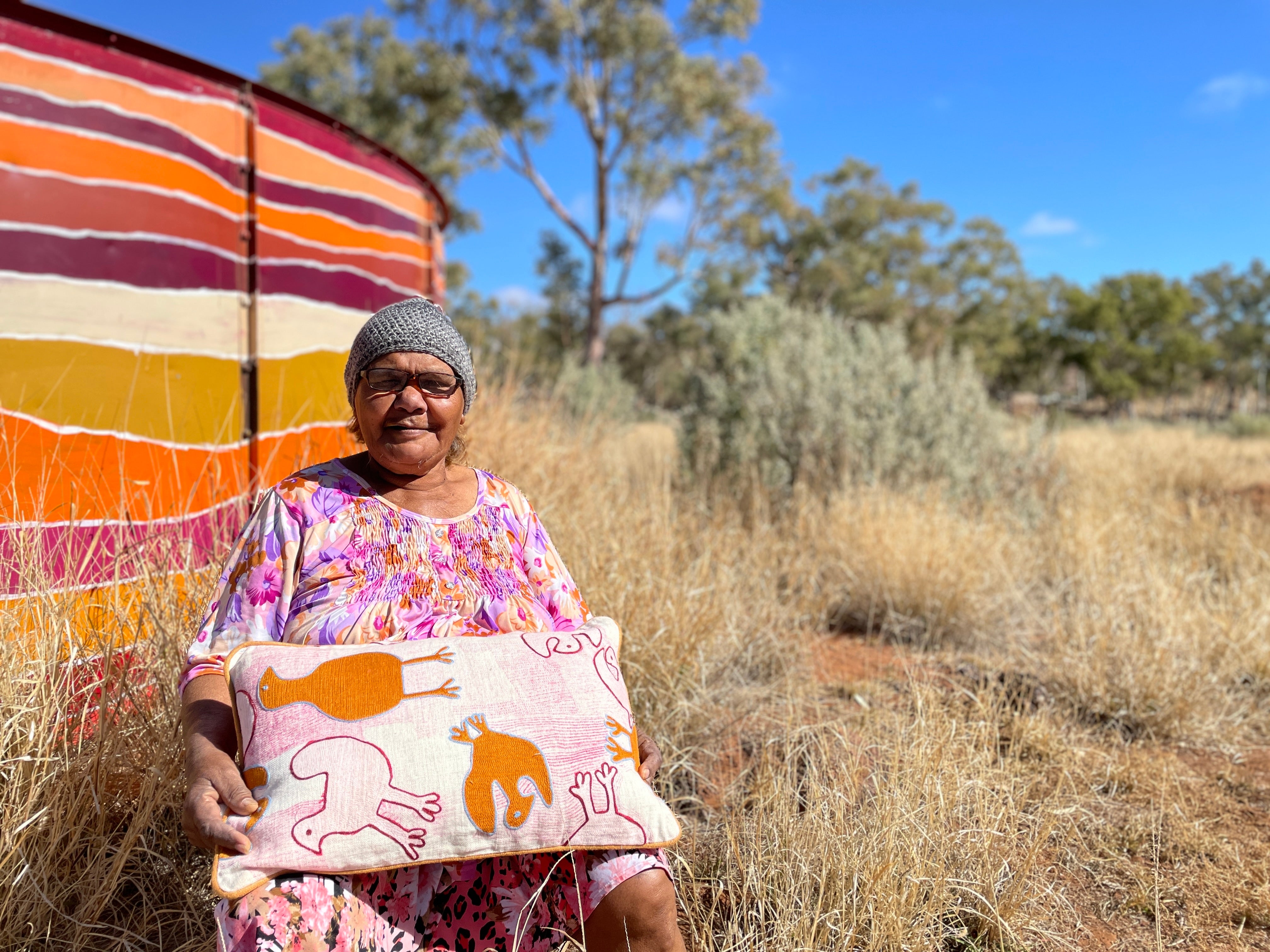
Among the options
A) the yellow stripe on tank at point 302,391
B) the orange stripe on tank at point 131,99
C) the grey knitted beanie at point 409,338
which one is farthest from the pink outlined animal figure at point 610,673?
the orange stripe on tank at point 131,99

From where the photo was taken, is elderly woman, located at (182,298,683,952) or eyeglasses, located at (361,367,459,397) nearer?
elderly woman, located at (182,298,683,952)

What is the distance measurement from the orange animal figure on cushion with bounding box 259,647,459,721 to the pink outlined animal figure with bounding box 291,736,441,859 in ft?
0.18

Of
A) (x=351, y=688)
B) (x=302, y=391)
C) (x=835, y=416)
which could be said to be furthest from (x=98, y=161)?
(x=835, y=416)

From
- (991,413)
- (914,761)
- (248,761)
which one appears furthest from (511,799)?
(991,413)

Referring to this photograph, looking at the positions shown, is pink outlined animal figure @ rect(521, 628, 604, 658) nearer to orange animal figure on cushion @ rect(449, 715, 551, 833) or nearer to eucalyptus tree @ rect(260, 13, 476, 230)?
orange animal figure on cushion @ rect(449, 715, 551, 833)

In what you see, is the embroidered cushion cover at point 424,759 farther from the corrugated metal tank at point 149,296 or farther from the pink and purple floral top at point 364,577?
the corrugated metal tank at point 149,296

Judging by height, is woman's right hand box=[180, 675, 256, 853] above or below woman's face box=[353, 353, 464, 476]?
below

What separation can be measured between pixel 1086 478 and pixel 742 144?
1355cm

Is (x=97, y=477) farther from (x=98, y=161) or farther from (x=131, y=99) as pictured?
(x=131, y=99)

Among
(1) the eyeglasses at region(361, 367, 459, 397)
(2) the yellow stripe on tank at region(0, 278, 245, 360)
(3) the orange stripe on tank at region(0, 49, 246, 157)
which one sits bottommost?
(1) the eyeglasses at region(361, 367, 459, 397)

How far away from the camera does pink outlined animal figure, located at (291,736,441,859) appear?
1360 mm

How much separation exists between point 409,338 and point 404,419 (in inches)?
6.8

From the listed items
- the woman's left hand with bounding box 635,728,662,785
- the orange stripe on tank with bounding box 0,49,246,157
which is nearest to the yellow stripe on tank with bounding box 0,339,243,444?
the orange stripe on tank with bounding box 0,49,246,157

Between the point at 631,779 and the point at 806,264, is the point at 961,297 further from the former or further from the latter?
the point at 631,779
